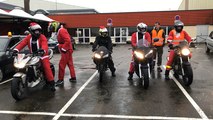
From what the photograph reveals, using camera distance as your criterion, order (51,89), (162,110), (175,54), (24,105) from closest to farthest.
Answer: (162,110) < (24,105) < (51,89) < (175,54)

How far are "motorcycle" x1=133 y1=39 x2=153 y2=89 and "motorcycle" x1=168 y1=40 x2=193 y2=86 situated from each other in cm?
92

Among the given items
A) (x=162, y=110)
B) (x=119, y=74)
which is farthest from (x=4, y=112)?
(x=119, y=74)

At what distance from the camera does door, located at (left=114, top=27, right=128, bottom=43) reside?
1361 inches

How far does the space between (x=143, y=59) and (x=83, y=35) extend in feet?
93.5

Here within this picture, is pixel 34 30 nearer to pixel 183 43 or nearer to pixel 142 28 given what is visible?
pixel 142 28

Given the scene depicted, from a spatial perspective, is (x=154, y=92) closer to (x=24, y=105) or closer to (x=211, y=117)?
(x=211, y=117)

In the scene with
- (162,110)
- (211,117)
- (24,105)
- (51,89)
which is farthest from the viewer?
(51,89)

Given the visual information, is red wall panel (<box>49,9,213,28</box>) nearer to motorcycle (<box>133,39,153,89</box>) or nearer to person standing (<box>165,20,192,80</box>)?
person standing (<box>165,20,192,80</box>)

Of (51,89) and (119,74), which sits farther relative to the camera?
(119,74)

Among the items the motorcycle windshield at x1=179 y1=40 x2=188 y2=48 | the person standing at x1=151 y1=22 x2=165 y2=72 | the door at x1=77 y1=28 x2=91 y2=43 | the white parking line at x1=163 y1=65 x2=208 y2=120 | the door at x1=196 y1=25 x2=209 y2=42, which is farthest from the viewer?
the door at x1=77 y1=28 x2=91 y2=43

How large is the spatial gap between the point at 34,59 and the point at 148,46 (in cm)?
320

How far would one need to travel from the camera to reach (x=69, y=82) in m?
8.78

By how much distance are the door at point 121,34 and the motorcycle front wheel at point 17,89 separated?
28.2 metres


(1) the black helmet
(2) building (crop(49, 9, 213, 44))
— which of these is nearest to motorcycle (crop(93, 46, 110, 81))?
(1) the black helmet
